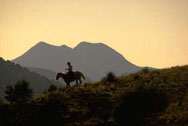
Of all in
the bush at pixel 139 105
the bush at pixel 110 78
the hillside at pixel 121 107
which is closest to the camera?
the hillside at pixel 121 107

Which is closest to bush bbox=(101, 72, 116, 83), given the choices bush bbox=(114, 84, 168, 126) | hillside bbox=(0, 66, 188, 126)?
hillside bbox=(0, 66, 188, 126)

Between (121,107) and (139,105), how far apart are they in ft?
4.18

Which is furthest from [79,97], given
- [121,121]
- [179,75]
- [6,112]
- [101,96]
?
[179,75]

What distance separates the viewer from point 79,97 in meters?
28.4

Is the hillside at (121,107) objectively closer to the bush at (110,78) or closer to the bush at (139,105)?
the bush at (139,105)

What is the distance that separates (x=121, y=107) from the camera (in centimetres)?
2184

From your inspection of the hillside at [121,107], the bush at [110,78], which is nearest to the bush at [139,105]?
the hillside at [121,107]

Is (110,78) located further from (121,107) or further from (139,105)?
(121,107)

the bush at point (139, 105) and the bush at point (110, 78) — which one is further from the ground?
the bush at point (110, 78)

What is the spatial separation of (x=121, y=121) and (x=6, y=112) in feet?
30.5

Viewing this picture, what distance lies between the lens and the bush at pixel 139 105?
68.2 ft

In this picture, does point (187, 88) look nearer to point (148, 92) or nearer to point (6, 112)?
point (148, 92)

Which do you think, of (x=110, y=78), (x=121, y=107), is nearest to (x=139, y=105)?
(x=121, y=107)

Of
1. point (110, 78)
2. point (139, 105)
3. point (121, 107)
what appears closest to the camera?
point (121, 107)
